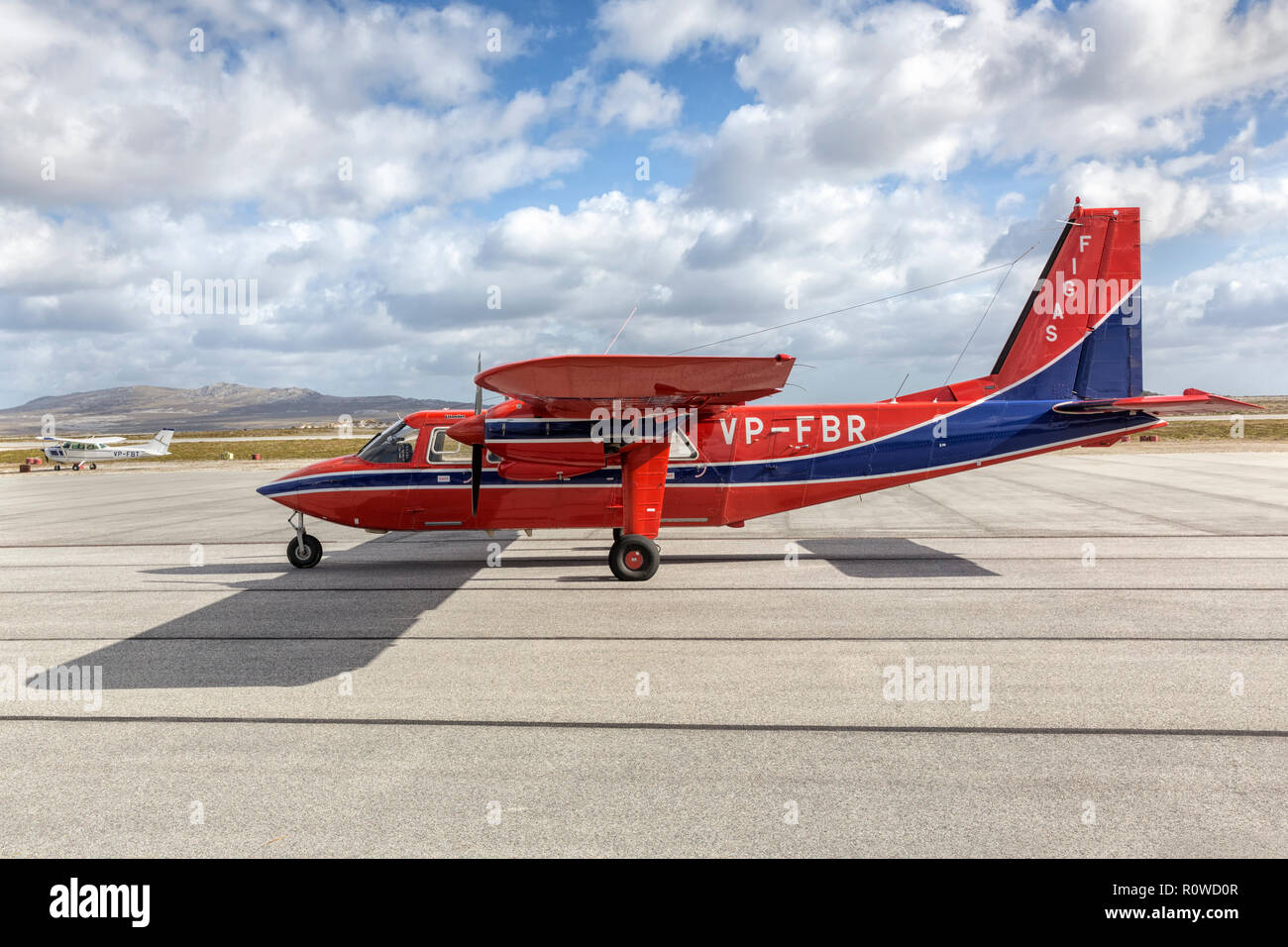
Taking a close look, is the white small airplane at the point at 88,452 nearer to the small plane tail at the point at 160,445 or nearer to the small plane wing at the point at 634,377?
the small plane tail at the point at 160,445

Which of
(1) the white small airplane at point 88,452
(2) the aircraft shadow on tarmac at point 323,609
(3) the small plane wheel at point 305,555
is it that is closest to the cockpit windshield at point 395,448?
(3) the small plane wheel at point 305,555

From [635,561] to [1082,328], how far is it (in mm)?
9463

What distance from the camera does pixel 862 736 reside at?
20.0ft

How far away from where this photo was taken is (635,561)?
41.0 feet

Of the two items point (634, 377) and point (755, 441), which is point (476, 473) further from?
point (755, 441)

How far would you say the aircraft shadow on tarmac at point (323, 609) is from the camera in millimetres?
8219

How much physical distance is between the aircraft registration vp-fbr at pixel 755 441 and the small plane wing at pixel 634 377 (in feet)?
5.06

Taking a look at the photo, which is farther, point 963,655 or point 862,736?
point 963,655

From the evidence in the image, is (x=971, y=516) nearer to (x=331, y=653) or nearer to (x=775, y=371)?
(x=775, y=371)

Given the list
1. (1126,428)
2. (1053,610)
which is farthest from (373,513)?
(1126,428)

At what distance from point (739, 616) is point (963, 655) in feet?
9.32

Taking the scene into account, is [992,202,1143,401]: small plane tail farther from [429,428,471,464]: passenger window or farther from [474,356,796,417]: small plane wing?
[429,428,471,464]: passenger window

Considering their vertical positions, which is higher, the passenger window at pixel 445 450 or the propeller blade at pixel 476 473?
the passenger window at pixel 445 450

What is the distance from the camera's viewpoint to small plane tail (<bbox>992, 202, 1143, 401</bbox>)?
47.5 ft
